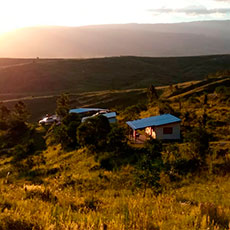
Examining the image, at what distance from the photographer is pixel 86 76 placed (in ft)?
548

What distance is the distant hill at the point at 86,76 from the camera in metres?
141

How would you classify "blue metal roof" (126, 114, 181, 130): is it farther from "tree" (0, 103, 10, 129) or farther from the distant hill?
Answer: the distant hill

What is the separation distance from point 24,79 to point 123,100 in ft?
299

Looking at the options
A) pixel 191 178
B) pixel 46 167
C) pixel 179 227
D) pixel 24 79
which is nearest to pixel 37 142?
pixel 46 167

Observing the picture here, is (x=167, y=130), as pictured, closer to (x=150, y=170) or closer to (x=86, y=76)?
(x=150, y=170)

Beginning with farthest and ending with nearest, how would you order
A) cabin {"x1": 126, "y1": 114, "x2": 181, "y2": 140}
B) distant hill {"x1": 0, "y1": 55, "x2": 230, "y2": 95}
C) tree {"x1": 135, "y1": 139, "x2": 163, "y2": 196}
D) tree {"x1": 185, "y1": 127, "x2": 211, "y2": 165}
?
distant hill {"x1": 0, "y1": 55, "x2": 230, "y2": 95} → cabin {"x1": 126, "y1": 114, "x2": 181, "y2": 140} → tree {"x1": 185, "y1": 127, "x2": 211, "y2": 165} → tree {"x1": 135, "y1": 139, "x2": 163, "y2": 196}

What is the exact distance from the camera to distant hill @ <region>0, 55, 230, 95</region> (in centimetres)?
14075

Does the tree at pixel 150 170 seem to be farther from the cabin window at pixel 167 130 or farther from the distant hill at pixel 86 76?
the distant hill at pixel 86 76

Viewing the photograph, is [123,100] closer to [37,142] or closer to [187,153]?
[37,142]

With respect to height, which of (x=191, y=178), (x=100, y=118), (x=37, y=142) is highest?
(x=100, y=118)

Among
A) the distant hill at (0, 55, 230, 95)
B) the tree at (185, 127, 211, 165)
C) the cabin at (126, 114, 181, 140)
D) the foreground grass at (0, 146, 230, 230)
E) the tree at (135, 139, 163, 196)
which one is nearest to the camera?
the foreground grass at (0, 146, 230, 230)

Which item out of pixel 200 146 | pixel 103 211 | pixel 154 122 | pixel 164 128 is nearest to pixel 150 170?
pixel 200 146

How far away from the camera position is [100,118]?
3222cm

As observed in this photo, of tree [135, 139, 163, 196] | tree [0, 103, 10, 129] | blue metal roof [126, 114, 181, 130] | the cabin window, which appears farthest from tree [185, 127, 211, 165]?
tree [0, 103, 10, 129]
